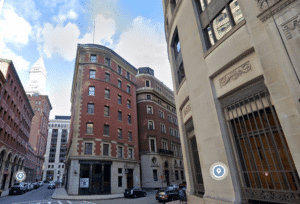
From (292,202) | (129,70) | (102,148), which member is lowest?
(292,202)

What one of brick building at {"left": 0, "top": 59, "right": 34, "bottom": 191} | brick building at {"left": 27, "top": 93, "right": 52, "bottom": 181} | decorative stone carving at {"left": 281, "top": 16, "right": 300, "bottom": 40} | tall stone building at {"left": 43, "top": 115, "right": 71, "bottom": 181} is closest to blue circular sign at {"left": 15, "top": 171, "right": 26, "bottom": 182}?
decorative stone carving at {"left": 281, "top": 16, "right": 300, "bottom": 40}

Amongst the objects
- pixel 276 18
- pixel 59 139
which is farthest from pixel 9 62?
pixel 59 139

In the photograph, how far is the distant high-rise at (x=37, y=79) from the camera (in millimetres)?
172050

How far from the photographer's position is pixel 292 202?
5453 millimetres

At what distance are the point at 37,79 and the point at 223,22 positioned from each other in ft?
674

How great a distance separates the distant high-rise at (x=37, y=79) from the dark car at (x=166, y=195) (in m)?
183

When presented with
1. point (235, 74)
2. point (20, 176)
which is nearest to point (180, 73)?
point (235, 74)

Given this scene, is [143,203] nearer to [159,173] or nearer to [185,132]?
[185,132]

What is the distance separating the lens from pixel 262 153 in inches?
259

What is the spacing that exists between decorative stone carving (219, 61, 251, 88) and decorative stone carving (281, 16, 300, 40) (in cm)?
156

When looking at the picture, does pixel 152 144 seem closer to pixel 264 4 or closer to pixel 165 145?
pixel 165 145

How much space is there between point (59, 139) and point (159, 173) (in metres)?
108

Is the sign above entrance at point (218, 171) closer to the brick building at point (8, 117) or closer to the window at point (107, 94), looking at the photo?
the window at point (107, 94)

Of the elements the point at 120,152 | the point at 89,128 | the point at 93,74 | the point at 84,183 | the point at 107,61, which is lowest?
the point at 84,183
